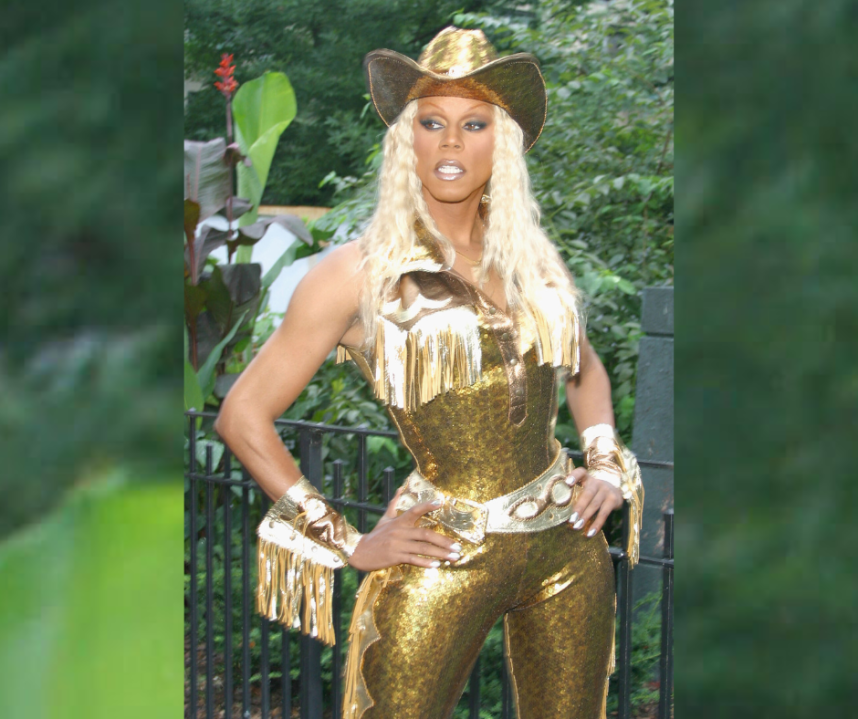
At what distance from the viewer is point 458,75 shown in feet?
5.23

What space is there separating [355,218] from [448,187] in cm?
325

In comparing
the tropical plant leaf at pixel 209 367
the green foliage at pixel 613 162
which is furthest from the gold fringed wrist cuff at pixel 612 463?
the tropical plant leaf at pixel 209 367

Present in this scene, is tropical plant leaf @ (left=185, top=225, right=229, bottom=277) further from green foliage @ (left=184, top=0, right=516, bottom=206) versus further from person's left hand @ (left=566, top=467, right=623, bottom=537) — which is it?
green foliage @ (left=184, top=0, right=516, bottom=206)

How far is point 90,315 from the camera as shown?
1.38ft

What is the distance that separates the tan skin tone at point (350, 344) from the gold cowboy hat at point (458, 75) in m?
0.03

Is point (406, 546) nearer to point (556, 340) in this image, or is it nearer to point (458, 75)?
point (556, 340)

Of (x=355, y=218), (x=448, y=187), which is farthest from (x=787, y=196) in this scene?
(x=355, y=218)

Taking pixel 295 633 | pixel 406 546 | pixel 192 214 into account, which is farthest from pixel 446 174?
pixel 192 214

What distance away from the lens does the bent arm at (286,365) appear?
5.18ft

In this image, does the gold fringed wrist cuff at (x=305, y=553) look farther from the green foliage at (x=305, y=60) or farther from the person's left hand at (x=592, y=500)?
the green foliage at (x=305, y=60)

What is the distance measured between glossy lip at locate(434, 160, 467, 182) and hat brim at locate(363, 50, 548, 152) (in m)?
0.12

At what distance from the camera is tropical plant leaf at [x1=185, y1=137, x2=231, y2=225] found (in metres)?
4.63

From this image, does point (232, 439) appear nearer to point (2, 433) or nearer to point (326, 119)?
point (2, 433)

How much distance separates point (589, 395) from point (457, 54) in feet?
2.38
